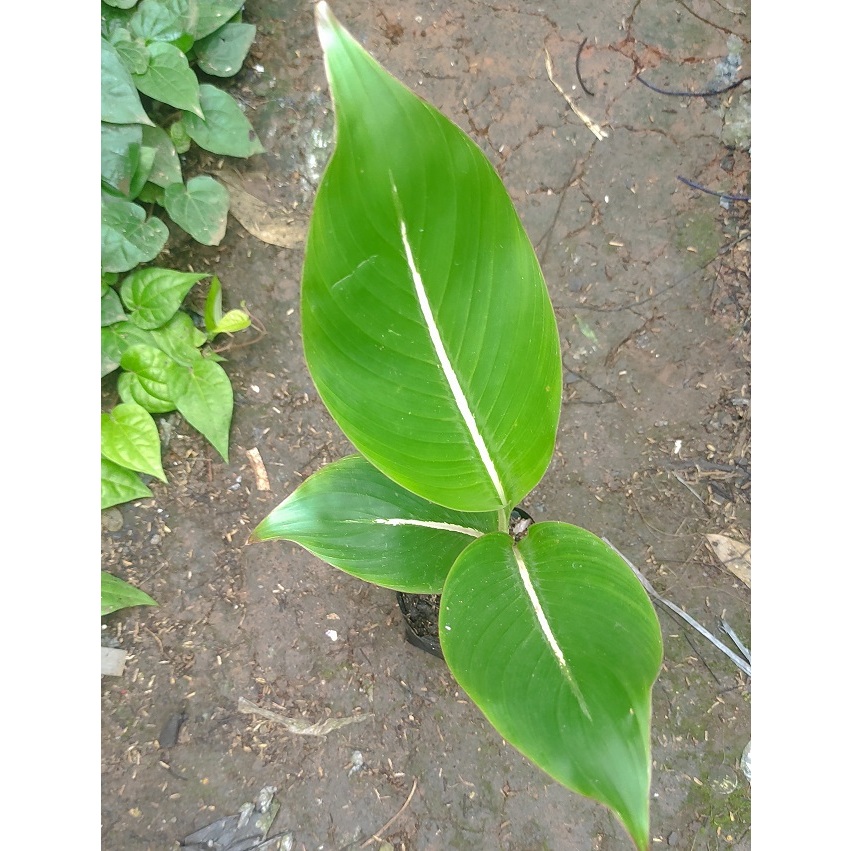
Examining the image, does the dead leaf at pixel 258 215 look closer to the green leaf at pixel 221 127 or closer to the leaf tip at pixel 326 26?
the green leaf at pixel 221 127

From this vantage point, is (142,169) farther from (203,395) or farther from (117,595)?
(117,595)

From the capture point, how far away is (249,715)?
4.03ft

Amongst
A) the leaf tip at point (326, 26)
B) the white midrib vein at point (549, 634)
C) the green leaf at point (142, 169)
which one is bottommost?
the white midrib vein at point (549, 634)

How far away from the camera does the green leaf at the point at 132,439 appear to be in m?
1.13

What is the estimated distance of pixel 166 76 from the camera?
1.07 metres

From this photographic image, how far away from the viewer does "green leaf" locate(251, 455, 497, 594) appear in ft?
2.66

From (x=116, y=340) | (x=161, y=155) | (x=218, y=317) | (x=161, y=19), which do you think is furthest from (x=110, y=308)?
(x=161, y=19)

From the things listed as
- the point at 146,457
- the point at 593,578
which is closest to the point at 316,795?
the point at 146,457

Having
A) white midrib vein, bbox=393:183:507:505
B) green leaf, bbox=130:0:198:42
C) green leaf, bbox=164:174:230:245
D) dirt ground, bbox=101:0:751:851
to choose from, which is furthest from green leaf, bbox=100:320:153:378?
white midrib vein, bbox=393:183:507:505

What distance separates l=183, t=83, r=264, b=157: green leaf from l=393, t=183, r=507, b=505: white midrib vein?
0.78 m

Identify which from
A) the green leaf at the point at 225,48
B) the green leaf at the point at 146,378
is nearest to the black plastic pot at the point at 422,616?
the green leaf at the point at 146,378

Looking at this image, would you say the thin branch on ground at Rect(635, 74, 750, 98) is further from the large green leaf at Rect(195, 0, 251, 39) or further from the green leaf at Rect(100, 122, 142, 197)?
the green leaf at Rect(100, 122, 142, 197)

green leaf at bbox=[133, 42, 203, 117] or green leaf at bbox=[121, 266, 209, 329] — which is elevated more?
green leaf at bbox=[133, 42, 203, 117]

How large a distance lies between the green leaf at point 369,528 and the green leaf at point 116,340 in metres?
0.56
